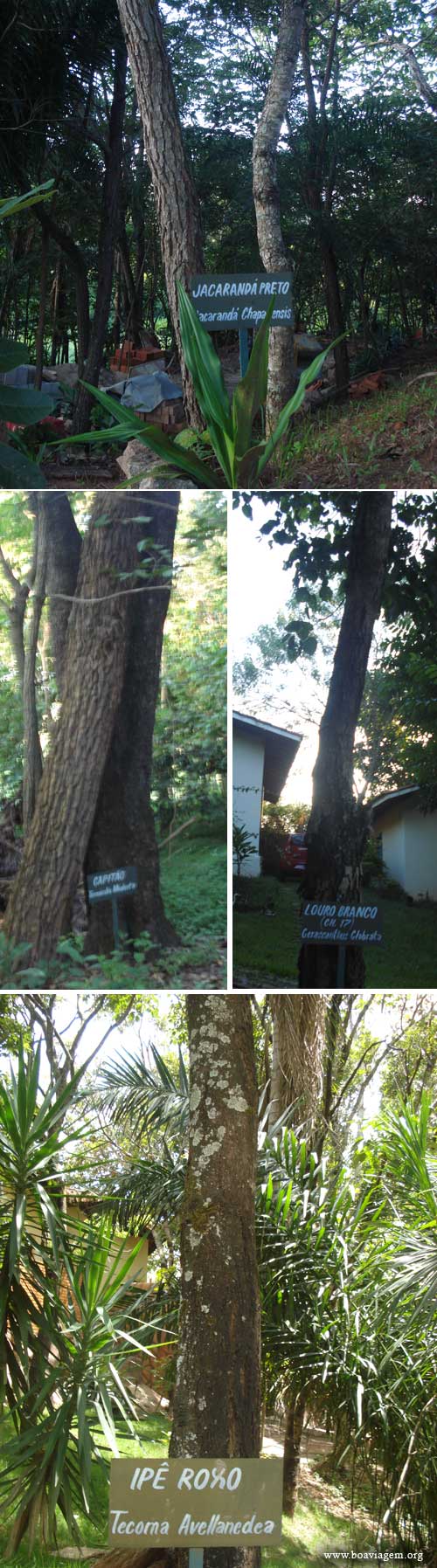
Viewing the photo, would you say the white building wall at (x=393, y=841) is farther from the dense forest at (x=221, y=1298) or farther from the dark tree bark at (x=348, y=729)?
the dense forest at (x=221, y=1298)

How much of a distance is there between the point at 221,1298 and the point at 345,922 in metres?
1.67

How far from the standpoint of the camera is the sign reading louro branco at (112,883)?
233 centimetres

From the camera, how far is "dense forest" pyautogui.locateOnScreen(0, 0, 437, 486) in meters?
5.79

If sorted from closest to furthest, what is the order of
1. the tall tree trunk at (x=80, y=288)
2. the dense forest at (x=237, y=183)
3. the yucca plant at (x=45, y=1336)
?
1. the yucca plant at (x=45, y=1336)
2. the dense forest at (x=237, y=183)
3. the tall tree trunk at (x=80, y=288)

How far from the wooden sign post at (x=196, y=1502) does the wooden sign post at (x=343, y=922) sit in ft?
3.79

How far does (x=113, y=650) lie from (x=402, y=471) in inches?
77.6

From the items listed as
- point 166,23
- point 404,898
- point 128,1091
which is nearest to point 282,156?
point 166,23

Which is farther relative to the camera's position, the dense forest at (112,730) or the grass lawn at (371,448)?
the grass lawn at (371,448)

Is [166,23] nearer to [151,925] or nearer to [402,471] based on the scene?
[402,471]

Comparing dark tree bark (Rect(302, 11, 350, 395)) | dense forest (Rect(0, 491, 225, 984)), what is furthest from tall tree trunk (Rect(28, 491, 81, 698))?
dark tree bark (Rect(302, 11, 350, 395))

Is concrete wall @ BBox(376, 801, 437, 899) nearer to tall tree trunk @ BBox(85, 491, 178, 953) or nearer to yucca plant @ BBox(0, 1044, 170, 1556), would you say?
tall tree trunk @ BBox(85, 491, 178, 953)

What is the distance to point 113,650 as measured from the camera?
241 centimetres

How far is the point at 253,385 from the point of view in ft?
10.6

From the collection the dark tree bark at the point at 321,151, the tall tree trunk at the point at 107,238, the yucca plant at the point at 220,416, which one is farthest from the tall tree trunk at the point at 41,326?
the yucca plant at the point at 220,416
